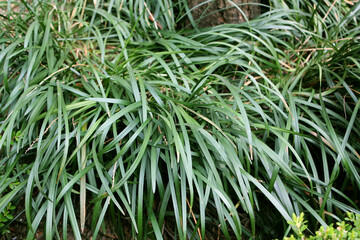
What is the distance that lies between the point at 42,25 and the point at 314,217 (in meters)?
1.99

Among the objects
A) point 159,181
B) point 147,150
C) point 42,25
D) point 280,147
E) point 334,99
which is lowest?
point 334,99

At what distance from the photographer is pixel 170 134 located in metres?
1.73

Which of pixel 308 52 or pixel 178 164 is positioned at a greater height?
pixel 178 164

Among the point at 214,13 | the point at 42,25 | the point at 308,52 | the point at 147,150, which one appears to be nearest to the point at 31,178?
the point at 147,150

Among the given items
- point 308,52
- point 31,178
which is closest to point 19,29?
point 31,178

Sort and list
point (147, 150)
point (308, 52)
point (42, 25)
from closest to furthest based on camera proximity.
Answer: point (147, 150)
point (42, 25)
point (308, 52)

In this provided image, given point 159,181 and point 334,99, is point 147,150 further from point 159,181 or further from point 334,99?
point 334,99

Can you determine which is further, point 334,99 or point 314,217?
point 334,99

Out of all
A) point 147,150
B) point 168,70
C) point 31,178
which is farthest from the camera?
point 168,70

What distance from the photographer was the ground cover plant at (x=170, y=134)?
5.51ft

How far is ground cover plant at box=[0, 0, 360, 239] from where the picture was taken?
1681mm

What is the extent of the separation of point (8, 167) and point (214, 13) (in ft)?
5.88

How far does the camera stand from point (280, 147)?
1.84 meters

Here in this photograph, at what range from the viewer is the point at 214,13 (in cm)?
270
